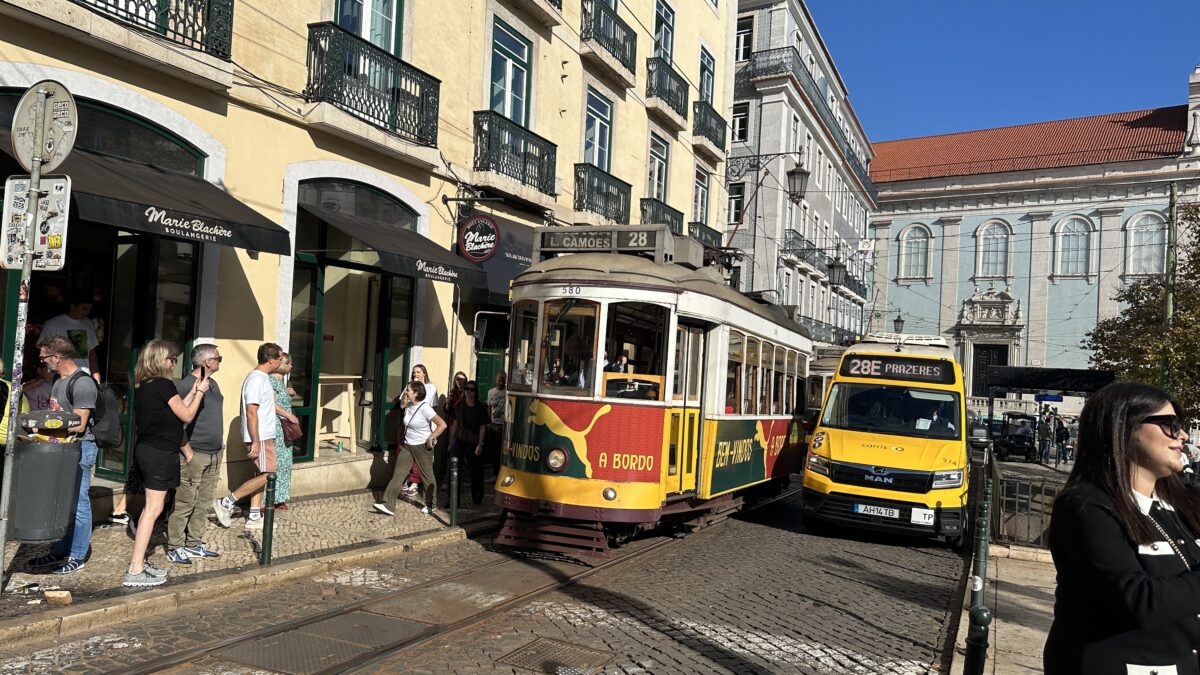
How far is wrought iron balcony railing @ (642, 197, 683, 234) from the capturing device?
2112cm

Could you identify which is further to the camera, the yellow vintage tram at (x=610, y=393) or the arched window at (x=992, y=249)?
the arched window at (x=992, y=249)

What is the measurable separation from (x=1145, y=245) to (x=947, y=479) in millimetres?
46366

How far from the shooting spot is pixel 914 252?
2240 inches

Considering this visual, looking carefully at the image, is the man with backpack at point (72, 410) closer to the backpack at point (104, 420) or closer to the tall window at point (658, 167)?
the backpack at point (104, 420)

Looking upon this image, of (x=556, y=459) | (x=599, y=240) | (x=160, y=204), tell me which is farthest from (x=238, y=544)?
(x=599, y=240)

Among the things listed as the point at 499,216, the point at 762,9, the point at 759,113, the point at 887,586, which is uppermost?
the point at 762,9

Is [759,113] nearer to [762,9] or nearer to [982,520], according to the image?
[762,9]

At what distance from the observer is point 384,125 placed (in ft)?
40.5

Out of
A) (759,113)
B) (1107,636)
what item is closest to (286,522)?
(1107,636)

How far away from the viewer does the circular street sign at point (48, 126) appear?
573 centimetres

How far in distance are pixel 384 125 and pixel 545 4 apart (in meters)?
5.05

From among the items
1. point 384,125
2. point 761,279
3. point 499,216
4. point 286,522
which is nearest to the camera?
point 286,522

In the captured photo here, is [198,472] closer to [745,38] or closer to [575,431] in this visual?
[575,431]

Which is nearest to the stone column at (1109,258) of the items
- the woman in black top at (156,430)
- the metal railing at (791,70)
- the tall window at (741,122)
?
the metal railing at (791,70)
